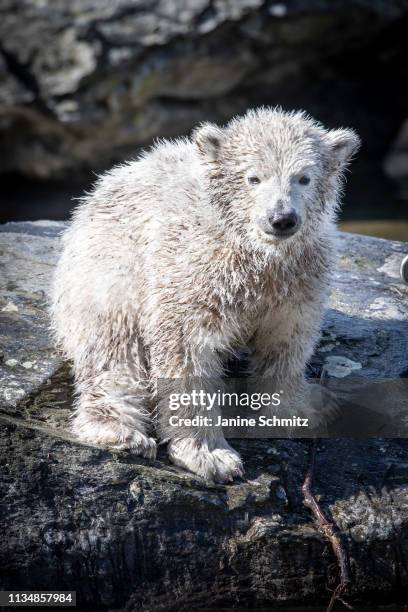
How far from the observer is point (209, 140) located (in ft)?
14.1

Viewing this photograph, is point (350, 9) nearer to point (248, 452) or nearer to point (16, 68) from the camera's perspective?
point (16, 68)

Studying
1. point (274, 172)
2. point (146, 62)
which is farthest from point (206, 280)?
point (146, 62)

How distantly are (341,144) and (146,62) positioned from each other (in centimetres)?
742

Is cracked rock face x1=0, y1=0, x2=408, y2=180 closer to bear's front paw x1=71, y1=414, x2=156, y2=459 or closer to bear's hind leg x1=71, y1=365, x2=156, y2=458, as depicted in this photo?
bear's hind leg x1=71, y1=365, x2=156, y2=458

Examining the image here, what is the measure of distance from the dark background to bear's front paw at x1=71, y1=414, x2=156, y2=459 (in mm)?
6758

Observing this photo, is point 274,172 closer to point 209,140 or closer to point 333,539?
point 209,140

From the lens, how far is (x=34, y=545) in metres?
3.90

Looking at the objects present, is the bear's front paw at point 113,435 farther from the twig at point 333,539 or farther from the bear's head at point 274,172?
the bear's head at point 274,172

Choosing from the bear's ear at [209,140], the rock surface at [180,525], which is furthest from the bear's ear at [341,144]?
the rock surface at [180,525]

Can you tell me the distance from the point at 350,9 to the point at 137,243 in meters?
8.48

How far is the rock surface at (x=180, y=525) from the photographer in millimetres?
3953

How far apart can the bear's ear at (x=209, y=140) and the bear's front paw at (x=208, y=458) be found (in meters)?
1.43

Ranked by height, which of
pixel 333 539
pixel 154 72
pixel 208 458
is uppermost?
pixel 154 72

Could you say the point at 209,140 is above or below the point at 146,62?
below
